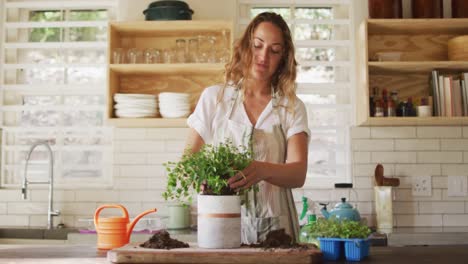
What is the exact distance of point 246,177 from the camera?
6.42ft

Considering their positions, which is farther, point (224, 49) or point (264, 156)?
point (224, 49)

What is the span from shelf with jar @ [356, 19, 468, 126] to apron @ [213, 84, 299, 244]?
1.91 metres

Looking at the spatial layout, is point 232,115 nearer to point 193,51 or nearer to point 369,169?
point 193,51

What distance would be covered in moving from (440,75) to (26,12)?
3356 mm

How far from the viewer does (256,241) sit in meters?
2.32

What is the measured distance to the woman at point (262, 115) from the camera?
239 cm

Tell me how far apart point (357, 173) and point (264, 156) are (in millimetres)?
2242

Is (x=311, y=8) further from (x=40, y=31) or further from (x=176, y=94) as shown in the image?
(x=40, y=31)

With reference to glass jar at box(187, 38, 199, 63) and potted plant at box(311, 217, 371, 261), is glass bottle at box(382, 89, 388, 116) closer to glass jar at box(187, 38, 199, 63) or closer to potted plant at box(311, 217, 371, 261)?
glass jar at box(187, 38, 199, 63)

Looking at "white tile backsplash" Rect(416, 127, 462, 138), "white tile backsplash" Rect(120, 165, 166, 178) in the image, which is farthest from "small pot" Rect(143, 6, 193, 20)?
"white tile backsplash" Rect(416, 127, 462, 138)

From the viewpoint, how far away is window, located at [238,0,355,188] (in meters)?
4.65

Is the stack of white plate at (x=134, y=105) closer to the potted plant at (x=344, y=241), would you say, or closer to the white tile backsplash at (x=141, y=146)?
the white tile backsplash at (x=141, y=146)

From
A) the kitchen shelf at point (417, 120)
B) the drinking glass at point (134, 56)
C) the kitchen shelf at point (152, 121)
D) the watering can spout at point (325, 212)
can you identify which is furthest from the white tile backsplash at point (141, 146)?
the kitchen shelf at point (417, 120)

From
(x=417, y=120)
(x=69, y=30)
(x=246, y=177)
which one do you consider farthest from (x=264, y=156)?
(x=69, y=30)
